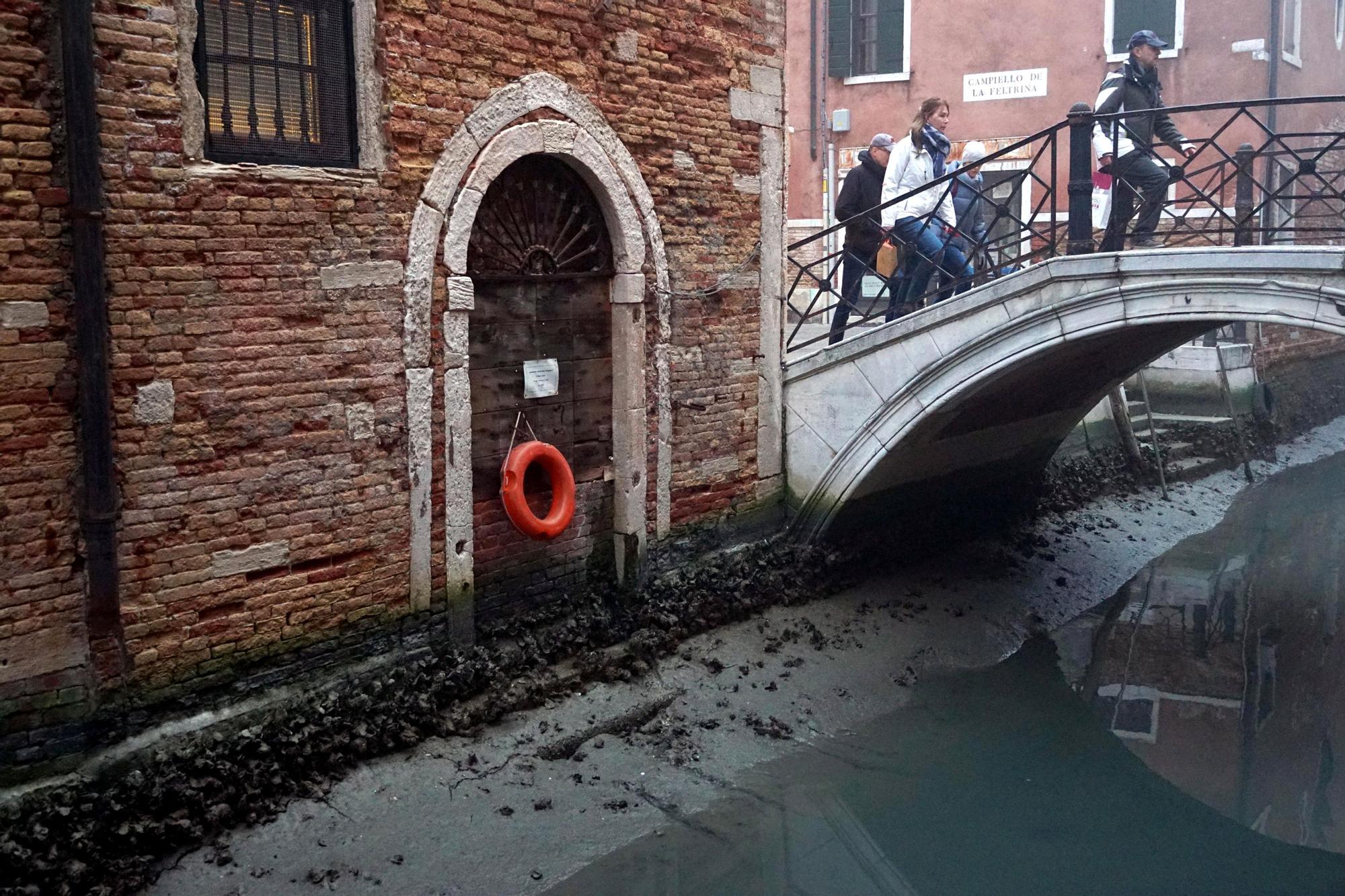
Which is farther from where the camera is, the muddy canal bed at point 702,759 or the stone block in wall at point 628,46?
the stone block in wall at point 628,46

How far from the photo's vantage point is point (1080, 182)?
6820 mm

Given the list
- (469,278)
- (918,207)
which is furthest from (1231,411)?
(469,278)

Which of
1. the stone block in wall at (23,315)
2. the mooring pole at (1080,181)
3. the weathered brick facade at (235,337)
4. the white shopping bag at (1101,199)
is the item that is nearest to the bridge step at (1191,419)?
the white shopping bag at (1101,199)

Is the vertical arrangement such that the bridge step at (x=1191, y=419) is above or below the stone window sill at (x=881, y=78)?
below

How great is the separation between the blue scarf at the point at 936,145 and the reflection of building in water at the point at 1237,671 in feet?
10.1

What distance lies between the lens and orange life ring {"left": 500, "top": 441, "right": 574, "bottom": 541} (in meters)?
6.17

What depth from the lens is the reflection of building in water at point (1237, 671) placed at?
6.36m

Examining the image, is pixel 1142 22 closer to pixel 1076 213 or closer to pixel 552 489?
pixel 1076 213

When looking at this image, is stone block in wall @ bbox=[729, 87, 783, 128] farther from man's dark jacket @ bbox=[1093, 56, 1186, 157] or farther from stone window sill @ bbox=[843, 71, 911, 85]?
stone window sill @ bbox=[843, 71, 911, 85]

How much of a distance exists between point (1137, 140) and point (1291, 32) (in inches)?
305

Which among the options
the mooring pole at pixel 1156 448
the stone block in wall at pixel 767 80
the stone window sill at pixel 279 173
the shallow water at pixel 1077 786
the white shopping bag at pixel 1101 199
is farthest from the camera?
the mooring pole at pixel 1156 448

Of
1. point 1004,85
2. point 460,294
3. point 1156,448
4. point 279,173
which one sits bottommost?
point 1156,448

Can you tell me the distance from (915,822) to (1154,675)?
272 centimetres

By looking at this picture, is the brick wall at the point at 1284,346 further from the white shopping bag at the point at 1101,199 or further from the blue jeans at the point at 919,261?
the blue jeans at the point at 919,261
